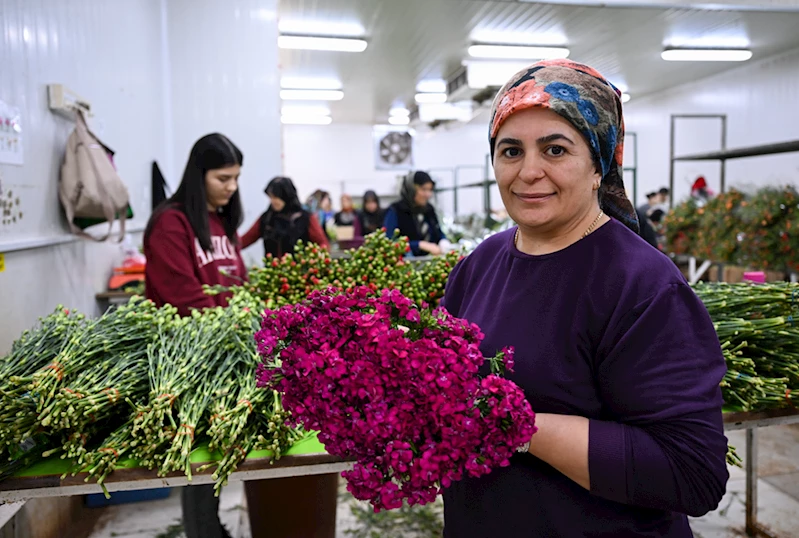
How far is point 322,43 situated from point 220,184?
5.86 meters

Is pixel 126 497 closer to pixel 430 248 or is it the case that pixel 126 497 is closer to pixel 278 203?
pixel 278 203

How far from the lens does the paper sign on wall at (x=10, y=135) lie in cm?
210

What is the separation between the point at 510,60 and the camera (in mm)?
8578

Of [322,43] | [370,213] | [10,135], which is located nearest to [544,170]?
[10,135]

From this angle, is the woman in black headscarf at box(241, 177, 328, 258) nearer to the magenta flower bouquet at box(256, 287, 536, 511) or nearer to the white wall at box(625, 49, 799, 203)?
the magenta flower bouquet at box(256, 287, 536, 511)

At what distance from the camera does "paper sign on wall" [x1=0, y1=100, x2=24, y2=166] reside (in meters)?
2.10

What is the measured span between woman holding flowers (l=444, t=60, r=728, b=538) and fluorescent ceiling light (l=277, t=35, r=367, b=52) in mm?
6962

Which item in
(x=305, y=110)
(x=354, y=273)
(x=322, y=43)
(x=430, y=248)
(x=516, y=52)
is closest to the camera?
(x=354, y=273)

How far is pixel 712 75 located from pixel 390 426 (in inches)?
475

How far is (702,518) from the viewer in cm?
273

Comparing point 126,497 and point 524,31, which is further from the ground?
point 524,31

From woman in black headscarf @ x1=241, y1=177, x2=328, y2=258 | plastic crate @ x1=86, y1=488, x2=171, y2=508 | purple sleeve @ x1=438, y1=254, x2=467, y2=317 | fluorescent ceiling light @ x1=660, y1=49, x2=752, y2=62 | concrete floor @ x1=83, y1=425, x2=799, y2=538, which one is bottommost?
concrete floor @ x1=83, y1=425, x2=799, y2=538

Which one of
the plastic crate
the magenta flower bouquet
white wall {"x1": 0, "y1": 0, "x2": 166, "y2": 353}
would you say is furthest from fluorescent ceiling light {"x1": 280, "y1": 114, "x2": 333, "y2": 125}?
the magenta flower bouquet

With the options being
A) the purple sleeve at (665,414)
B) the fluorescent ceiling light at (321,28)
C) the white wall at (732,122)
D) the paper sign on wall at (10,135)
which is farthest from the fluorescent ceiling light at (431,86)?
the purple sleeve at (665,414)
